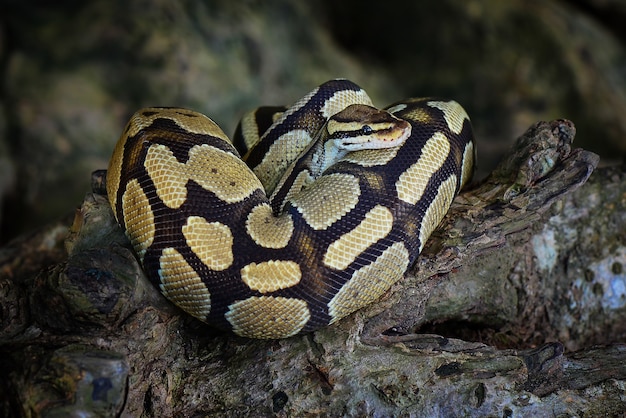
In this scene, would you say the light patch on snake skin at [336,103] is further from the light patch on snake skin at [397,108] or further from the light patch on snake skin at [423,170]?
the light patch on snake skin at [423,170]

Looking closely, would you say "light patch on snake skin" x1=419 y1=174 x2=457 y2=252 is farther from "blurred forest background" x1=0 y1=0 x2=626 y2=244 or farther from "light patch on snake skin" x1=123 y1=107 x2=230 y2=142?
"blurred forest background" x1=0 y1=0 x2=626 y2=244

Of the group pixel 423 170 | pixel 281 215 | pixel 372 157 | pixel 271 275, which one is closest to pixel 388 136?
pixel 372 157

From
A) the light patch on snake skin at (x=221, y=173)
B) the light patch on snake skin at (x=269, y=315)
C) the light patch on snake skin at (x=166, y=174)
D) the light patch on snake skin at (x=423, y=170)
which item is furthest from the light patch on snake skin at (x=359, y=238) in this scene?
the light patch on snake skin at (x=166, y=174)

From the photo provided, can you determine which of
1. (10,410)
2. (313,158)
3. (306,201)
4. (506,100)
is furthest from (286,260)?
(506,100)

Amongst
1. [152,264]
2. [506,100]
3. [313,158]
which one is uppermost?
[506,100]

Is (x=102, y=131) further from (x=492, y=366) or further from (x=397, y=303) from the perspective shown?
(x=492, y=366)

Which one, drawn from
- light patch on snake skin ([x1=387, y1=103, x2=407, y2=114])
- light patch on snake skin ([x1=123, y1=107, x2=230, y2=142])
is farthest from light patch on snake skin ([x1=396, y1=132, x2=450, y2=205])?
light patch on snake skin ([x1=123, y1=107, x2=230, y2=142])
